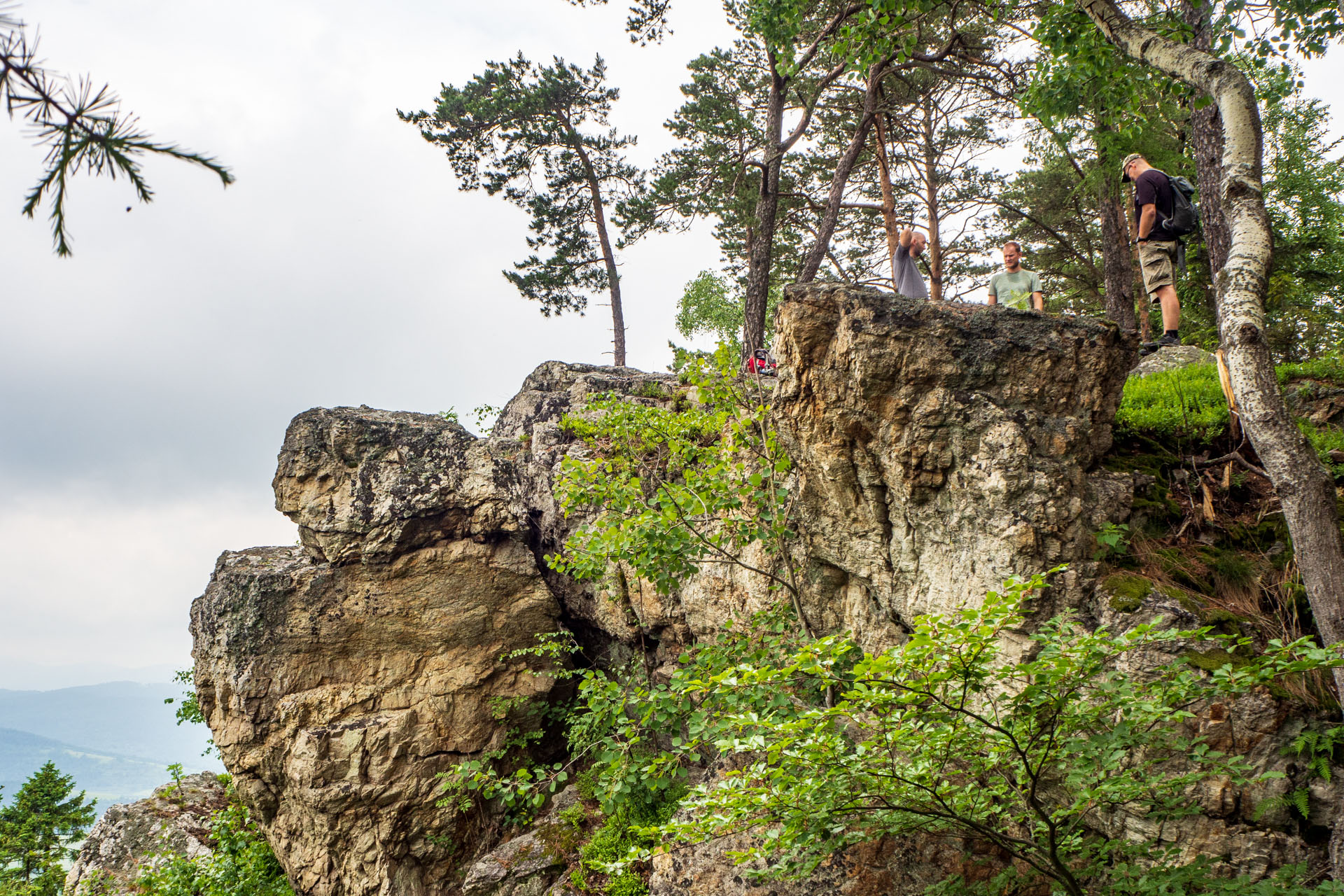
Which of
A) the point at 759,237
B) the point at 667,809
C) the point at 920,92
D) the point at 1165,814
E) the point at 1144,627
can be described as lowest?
the point at 667,809

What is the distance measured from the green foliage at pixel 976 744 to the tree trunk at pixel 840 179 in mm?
8859

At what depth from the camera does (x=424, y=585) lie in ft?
30.8

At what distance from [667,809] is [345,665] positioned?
4.58m

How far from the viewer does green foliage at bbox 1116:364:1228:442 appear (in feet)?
19.8

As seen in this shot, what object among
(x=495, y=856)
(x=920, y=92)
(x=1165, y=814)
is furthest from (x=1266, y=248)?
(x=920, y=92)

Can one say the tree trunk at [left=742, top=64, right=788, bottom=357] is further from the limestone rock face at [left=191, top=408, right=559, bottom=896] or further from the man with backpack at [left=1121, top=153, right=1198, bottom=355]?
the man with backpack at [left=1121, top=153, right=1198, bottom=355]

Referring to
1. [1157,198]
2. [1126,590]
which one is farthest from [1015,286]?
[1126,590]

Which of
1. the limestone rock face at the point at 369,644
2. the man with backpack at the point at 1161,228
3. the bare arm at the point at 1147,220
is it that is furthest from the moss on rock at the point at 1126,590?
the limestone rock face at the point at 369,644

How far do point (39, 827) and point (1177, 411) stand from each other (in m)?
25.6

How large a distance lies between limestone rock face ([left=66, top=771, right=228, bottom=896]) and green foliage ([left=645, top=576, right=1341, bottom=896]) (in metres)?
11.2

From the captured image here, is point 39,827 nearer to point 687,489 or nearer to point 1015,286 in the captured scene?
point 687,489

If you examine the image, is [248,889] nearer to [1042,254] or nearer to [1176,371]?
[1176,371]

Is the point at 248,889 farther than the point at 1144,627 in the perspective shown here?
Yes

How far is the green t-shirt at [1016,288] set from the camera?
8.92 m
